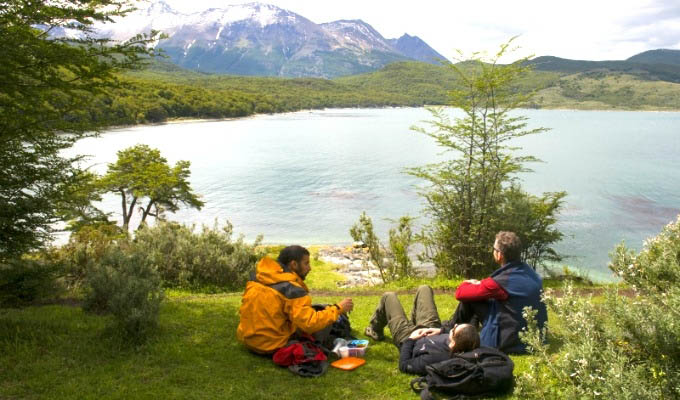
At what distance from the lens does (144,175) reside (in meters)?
26.0

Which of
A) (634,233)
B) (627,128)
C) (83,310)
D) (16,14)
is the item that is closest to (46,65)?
(16,14)

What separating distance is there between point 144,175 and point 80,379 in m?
22.1

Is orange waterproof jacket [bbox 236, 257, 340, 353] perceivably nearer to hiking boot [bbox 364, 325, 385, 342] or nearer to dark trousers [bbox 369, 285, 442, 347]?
dark trousers [bbox 369, 285, 442, 347]

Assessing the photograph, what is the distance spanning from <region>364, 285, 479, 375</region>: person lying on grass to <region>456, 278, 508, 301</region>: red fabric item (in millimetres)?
421

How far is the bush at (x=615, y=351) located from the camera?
11.7ft

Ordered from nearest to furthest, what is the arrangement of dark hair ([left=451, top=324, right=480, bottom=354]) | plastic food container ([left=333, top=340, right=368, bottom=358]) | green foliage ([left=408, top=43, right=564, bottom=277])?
1. dark hair ([left=451, top=324, right=480, bottom=354])
2. plastic food container ([left=333, top=340, right=368, bottom=358])
3. green foliage ([left=408, top=43, right=564, bottom=277])

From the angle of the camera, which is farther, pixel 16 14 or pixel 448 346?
pixel 16 14

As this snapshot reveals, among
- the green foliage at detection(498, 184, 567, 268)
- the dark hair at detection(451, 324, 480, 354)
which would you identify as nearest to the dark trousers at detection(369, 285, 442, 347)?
the dark hair at detection(451, 324, 480, 354)

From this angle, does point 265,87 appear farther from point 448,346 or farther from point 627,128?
point 448,346

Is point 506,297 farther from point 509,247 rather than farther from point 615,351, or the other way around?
point 615,351

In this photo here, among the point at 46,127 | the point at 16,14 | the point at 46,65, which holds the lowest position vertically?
the point at 46,127

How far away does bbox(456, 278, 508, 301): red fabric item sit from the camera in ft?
19.5

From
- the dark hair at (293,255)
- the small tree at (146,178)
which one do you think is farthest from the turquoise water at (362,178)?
the dark hair at (293,255)

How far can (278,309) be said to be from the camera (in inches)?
232
